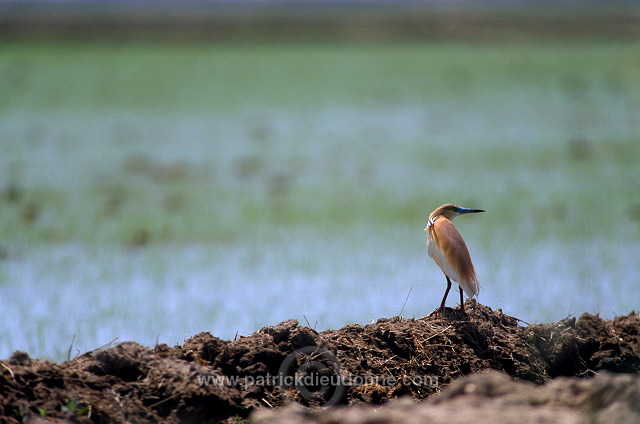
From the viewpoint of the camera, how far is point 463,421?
8.52 ft

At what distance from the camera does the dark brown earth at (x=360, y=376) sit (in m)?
2.77

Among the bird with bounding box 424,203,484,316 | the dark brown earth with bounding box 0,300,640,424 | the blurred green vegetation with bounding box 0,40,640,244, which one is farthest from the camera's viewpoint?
the blurred green vegetation with bounding box 0,40,640,244

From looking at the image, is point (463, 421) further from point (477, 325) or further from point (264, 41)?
point (264, 41)

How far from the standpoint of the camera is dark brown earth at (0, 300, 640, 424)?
2768 mm

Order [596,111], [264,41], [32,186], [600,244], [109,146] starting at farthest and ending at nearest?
[264,41] → [596,111] → [109,146] → [32,186] → [600,244]

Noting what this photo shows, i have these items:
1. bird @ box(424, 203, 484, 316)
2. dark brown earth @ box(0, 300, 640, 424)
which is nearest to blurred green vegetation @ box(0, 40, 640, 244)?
bird @ box(424, 203, 484, 316)

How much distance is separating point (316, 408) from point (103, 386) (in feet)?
3.21

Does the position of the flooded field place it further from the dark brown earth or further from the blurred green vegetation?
the dark brown earth

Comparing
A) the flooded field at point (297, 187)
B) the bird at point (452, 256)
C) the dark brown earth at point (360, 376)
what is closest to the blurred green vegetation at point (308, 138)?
the flooded field at point (297, 187)

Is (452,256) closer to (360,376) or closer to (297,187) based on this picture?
(360,376)

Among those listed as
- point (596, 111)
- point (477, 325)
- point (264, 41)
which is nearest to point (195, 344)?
point (477, 325)

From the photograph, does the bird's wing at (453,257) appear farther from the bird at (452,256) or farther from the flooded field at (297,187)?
the flooded field at (297,187)

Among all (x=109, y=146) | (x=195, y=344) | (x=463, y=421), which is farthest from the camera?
(x=109, y=146)

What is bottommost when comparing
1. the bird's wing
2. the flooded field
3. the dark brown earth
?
the dark brown earth
